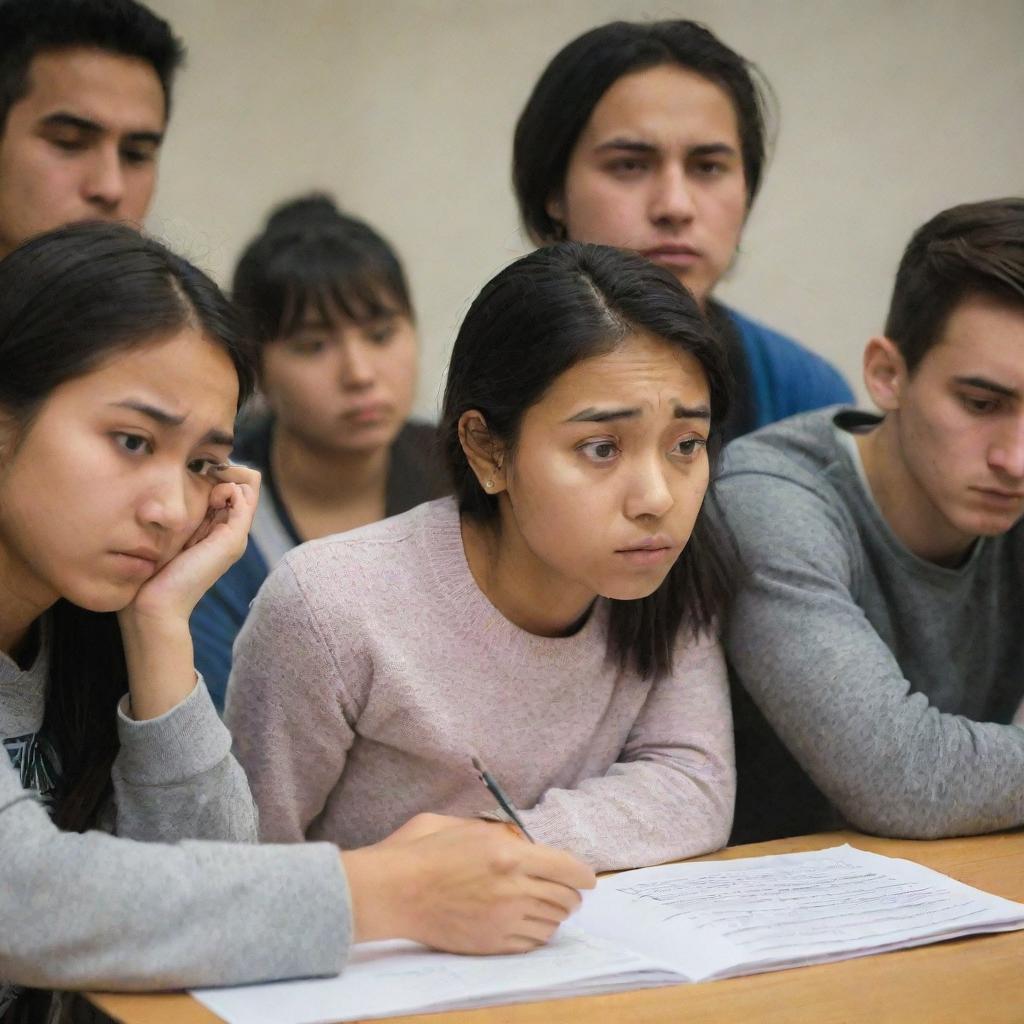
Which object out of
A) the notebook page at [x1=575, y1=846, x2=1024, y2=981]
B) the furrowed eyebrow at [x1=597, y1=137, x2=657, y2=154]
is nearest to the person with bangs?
the furrowed eyebrow at [x1=597, y1=137, x2=657, y2=154]

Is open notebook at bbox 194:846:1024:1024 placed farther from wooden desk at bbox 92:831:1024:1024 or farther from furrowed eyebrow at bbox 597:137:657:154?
furrowed eyebrow at bbox 597:137:657:154

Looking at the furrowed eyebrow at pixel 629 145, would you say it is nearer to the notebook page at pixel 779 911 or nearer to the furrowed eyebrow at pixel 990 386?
the furrowed eyebrow at pixel 990 386

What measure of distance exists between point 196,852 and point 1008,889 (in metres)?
0.74

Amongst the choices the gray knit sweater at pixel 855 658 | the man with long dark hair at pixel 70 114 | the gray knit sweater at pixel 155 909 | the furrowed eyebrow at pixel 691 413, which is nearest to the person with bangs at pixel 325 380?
the man with long dark hair at pixel 70 114

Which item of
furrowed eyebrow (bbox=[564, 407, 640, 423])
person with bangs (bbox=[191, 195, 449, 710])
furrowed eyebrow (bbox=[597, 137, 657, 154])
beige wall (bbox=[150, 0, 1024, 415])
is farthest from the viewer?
beige wall (bbox=[150, 0, 1024, 415])

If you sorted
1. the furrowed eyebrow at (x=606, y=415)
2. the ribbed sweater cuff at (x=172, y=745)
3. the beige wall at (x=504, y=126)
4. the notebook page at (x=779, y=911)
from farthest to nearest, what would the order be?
1. the beige wall at (x=504, y=126)
2. the furrowed eyebrow at (x=606, y=415)
3. the ribbed sweater cuff at (x=172, y=745)
4. the notebook page at (x=779, y=911)

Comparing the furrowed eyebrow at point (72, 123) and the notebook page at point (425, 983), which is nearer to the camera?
the notebook page at point (425, 983)

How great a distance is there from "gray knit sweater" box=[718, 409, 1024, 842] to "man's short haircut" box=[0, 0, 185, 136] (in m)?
1.07

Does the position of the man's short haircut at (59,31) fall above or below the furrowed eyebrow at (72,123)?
above

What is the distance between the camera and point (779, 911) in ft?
3.99

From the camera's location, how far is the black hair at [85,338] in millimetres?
1192

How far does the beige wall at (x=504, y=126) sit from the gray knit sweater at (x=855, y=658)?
4.11ft

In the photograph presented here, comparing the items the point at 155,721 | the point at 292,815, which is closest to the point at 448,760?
the point at 292,815

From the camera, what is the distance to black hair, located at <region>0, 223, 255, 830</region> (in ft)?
3.91
